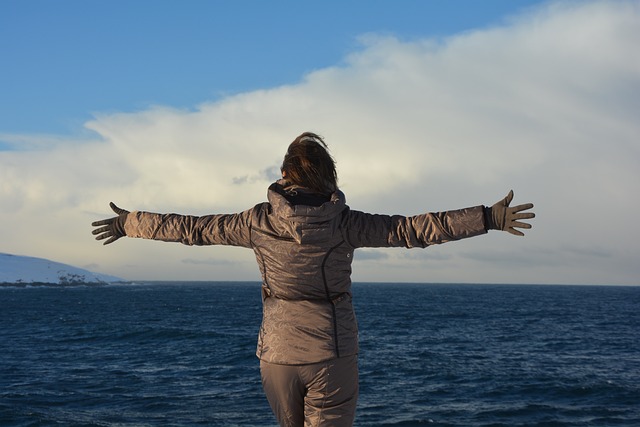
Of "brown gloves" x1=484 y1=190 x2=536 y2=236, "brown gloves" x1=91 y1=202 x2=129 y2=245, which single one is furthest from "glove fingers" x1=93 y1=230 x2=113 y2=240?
"brown gloves" x1=484 y1=190 x2=536 y2=236

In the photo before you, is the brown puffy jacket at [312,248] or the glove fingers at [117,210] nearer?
the brown puffy jacket at [312,248]

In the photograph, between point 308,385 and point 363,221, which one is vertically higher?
point 363,221

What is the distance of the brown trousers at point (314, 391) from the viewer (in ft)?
12.7

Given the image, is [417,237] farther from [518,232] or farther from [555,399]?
[555,399]

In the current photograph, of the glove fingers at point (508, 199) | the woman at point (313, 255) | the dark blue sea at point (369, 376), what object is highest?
the glove fingers at point (508, 199)

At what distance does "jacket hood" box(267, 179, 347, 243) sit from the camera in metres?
3.66

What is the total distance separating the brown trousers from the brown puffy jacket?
0.07m

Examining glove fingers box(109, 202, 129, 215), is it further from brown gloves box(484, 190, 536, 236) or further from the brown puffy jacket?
brown gloves box(484, 190, 536, 236)

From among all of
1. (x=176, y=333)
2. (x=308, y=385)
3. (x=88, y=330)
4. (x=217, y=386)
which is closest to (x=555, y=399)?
(x=217, y=386)

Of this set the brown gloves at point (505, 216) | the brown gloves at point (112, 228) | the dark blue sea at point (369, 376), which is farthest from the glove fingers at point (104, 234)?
the dark blue sea at point (369, 376)

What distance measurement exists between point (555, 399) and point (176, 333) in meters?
38.8

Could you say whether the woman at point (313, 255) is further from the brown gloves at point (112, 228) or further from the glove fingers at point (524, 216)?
the brown gloves at point (112, 228)

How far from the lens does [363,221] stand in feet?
12.5

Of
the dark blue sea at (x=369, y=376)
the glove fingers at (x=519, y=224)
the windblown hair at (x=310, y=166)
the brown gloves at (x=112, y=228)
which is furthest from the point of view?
the dark blue sea at (x=369, y=376)
